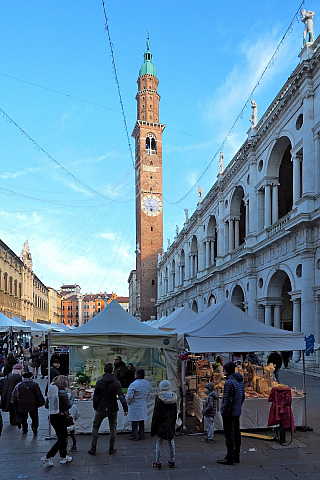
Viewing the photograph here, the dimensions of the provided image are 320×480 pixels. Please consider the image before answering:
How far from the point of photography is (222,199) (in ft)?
117

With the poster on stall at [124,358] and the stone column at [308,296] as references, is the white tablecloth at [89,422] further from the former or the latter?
the stone column at [308,296]

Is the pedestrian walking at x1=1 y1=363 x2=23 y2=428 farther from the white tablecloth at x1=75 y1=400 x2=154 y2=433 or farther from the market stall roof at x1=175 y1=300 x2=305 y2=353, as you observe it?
the market stall roof at x1=175 y1=300 x2=305 y2=353

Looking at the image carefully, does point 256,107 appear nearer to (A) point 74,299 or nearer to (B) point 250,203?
(B) point 250,203

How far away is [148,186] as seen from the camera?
74.9 metres

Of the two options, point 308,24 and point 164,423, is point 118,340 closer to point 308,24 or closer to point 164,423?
point 164,423

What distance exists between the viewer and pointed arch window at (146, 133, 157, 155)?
247 ft

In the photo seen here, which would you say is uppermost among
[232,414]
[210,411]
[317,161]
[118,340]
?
[317,161]

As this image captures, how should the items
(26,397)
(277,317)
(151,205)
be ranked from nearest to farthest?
(26,397), (277,317), (151,205)

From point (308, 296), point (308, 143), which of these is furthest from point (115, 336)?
point (308, 143)

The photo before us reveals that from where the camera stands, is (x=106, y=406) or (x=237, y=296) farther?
(x=237, y=296)

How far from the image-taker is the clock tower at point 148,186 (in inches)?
2931

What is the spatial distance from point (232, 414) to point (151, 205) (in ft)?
227

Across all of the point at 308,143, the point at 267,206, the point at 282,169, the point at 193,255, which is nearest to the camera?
the point at 308,143

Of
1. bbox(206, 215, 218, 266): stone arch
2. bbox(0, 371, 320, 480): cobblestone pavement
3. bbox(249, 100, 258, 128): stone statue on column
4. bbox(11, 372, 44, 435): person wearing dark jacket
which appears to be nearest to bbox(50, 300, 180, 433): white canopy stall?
bbox(0, 371, 320, 480): cobblestone pavement
